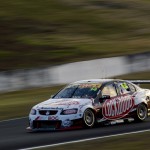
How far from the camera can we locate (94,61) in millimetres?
28516

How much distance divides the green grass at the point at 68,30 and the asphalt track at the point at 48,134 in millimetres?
17360

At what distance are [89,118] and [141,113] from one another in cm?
195

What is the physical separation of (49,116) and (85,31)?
94.8 ft

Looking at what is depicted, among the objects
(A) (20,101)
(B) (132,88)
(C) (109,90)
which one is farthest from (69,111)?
(A) (20,101)

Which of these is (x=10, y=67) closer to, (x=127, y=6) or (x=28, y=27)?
(x=28, y=27)

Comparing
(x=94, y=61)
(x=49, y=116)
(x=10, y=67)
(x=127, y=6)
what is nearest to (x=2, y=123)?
(x=49, y=116)

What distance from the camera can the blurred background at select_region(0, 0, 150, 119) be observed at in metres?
26.1

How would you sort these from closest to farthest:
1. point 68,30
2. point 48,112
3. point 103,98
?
point 48,112 → point 103,98 → point 68,30

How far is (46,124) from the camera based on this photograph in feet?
46.0

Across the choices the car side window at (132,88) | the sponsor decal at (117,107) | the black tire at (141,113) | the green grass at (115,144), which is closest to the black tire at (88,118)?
the sponsor decal at (117,107)

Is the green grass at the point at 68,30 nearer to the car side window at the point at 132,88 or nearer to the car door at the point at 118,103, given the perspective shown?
the car side window at the point at 132,88

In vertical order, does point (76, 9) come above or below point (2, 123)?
above

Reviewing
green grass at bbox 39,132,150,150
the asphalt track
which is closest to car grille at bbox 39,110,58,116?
the asphalt track

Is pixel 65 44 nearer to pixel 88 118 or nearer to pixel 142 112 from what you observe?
pixel 142 112
